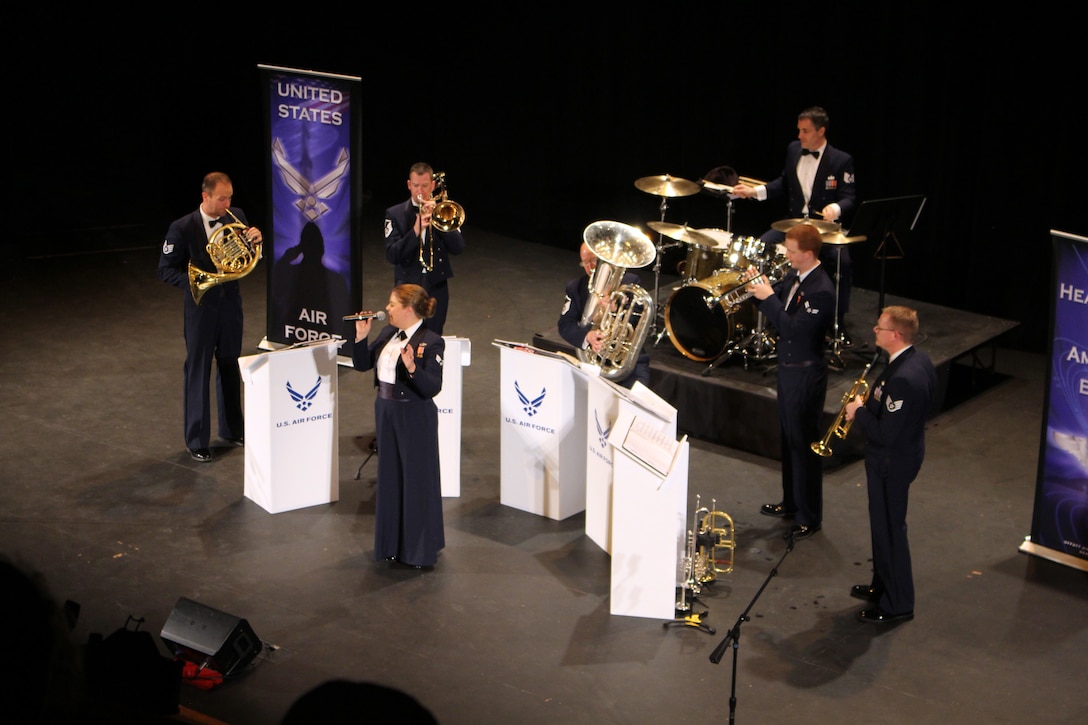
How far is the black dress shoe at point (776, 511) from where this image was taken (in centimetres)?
802

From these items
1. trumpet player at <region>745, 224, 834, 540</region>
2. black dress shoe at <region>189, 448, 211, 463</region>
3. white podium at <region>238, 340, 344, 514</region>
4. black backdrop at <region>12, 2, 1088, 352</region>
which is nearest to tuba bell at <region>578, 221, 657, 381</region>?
trumpet player at <region>745, 224, 834, 540</region>

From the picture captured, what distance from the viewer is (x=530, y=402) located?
7934 millimetres

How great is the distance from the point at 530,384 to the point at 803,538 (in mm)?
1915

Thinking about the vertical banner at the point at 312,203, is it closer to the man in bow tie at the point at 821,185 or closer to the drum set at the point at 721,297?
the drum set at the point at 721,297

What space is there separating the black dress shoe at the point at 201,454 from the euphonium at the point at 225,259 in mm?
1007

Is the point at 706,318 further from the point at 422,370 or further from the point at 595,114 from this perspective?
the point at 595,114

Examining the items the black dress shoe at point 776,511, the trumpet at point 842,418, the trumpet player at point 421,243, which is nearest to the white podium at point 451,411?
the trumpet player at point 421,243

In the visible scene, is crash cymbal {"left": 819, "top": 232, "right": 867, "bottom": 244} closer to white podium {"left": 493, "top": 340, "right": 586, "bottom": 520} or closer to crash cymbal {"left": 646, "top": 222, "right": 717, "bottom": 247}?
crash cymbal {"left": 646, "top": 222, "right": 717, "bottom": 247}

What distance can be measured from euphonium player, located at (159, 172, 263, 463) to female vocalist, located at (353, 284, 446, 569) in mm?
1776

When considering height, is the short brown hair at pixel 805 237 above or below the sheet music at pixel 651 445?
above

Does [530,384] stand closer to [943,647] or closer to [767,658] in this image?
[767,658]

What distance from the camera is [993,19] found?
34.2 feet

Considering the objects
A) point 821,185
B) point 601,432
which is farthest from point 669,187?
point 601,432

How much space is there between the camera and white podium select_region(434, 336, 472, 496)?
7.93 m
